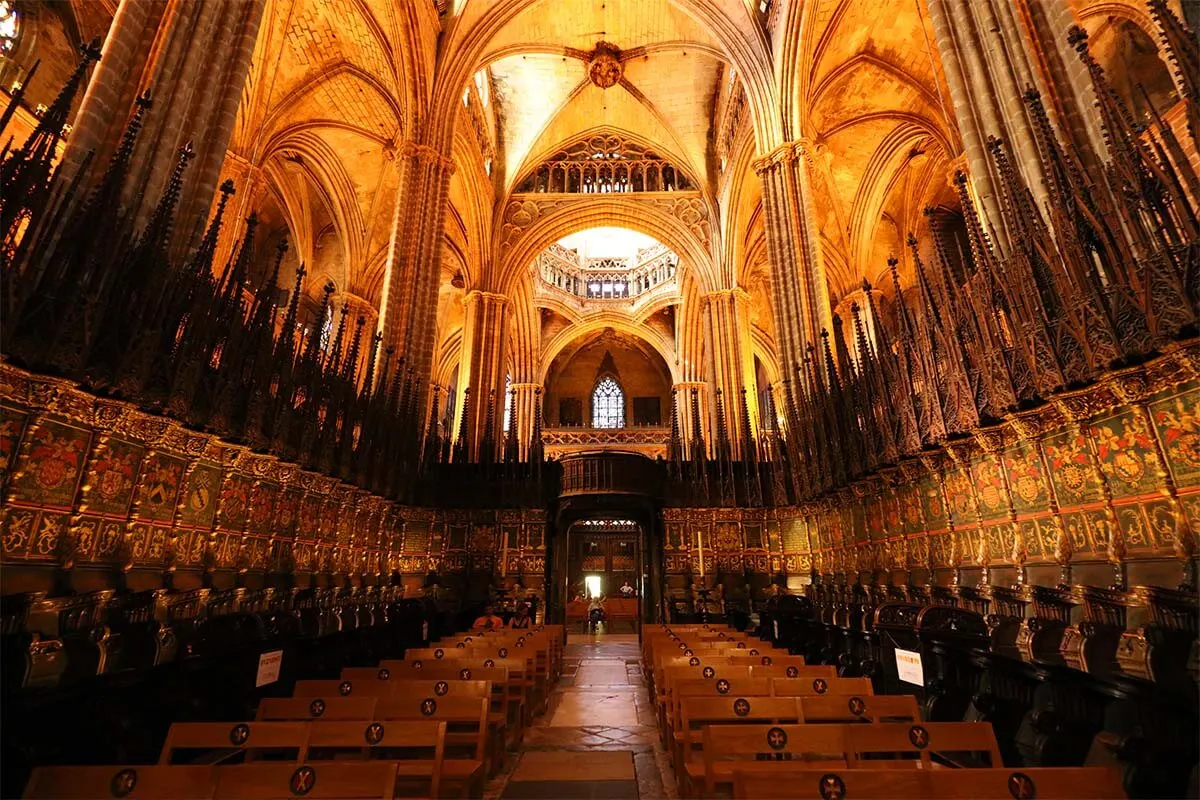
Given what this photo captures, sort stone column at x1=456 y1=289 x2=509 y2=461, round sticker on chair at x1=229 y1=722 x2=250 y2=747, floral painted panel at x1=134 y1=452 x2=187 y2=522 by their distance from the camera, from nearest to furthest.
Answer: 1. round sticker on chair at x1=229 y1=722 x2=250 y2=747
2. floral painted panel at x1=134 y1=452 x2=187 y2=522
3. stone column at x1=456 y1=289 x2=509 y2=461

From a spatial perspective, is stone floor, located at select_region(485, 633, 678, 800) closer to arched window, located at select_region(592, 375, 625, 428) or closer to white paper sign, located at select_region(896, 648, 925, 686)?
white paper sign, located at select_region(896, 648, 925, 686)

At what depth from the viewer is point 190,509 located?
555 centimetres

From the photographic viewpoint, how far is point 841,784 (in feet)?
6.06

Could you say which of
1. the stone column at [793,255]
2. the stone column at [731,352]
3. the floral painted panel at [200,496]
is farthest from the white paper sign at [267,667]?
the stone column at [731,352]

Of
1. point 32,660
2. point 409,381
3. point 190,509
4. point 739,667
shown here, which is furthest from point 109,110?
point 739,667

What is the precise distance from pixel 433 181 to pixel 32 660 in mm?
12741

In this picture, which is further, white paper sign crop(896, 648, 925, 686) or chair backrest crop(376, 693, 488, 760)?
white paper sign crop(896, 648, 925, 686)

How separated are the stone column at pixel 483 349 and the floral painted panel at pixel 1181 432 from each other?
46.9ft

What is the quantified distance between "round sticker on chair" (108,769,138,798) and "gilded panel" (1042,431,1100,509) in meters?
6.15

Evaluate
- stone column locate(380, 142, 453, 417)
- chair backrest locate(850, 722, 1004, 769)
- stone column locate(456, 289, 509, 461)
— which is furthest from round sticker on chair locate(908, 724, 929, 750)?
stone column locate(456, 289, 509, 461)

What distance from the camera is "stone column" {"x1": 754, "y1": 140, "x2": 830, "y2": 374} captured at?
11.4 meters

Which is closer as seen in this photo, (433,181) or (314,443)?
(314,443)

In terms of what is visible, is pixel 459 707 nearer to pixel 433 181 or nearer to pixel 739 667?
pixel 739 667

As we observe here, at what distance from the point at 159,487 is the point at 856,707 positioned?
19.6 ft
